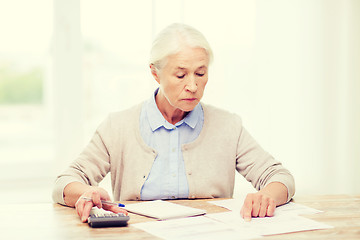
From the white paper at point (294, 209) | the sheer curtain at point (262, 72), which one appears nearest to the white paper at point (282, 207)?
the white paper at point (294, 209)

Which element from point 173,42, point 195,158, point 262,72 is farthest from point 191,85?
point 262,72

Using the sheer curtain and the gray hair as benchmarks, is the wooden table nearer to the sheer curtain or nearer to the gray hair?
the gray hair

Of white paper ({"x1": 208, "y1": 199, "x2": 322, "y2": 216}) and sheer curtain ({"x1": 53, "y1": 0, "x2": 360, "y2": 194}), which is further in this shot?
sheer curtain ({"x1": 53, "y1": 0, "x2": 360, "y2": 194})

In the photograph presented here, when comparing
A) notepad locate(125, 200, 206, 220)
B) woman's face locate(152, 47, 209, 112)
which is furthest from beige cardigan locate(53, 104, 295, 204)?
notepad locate(125, 200, 206, 220)

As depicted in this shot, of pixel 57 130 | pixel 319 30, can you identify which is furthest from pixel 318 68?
pixel 57 130

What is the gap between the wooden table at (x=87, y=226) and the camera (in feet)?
4.14

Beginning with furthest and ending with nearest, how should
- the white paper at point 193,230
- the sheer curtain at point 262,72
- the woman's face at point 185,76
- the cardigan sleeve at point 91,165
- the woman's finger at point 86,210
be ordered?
the sheer curtain at point 262,72 → the woman's face at point 185,76 → the cardigan sleeve at point 91,165 → the woman's finger at point 86,210 → the white paper at point 193,230

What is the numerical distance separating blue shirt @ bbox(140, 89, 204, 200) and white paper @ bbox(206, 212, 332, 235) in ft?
1.38

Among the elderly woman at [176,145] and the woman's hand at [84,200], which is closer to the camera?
the woman's hand at [84,200]

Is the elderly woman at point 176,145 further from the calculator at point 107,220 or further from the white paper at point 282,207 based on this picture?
the calculator at point 107,220

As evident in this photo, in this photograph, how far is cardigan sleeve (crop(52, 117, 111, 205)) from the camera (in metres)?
1.70

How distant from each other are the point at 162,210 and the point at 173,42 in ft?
2.12

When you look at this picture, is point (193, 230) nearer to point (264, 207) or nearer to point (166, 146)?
point (264, 207)

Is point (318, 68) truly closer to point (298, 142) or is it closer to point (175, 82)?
point (298, 142)
